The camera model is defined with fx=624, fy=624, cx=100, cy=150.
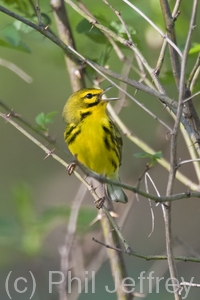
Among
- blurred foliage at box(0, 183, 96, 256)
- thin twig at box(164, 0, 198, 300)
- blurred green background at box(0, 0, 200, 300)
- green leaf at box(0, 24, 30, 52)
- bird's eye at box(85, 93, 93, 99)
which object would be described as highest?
blurred green background at box(0, 0, 200, 300)

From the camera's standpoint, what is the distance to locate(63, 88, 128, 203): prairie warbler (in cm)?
422

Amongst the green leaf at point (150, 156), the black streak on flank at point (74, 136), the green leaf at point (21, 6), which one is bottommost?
the green leaf at point (150, 156)

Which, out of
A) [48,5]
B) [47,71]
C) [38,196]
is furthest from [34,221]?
[47,71]

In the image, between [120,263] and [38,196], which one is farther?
[38,196]

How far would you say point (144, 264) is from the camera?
589cm

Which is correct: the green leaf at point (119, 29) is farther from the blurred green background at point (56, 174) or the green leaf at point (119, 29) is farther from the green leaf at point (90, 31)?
the blurred green background at point (56, 174)

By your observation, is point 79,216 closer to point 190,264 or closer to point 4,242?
point 4,242

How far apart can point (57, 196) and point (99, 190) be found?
9.91 ft

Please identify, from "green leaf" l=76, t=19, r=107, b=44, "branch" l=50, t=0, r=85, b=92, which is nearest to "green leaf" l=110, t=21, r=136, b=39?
"green leaf" l=76, t=19, r=107, b=44

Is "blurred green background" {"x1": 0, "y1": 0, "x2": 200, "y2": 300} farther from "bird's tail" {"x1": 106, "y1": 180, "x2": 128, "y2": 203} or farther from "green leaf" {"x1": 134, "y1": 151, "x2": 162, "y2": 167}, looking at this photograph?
"green leaf" {"x1": 134, "y1": 151, "x2": 162, "y2": 167}

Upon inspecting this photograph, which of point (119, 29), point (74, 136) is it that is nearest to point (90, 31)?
point (119, 29)

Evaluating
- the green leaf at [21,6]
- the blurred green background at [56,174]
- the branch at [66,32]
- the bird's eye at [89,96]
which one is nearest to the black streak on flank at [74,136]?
the bird's eye at [89,96]

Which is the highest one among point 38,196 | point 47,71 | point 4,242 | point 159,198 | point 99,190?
point 47,71

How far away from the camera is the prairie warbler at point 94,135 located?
422 cm
